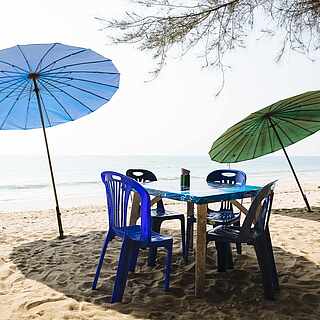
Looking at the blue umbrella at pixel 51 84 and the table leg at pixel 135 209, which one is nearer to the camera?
the table leg at pixel 135 209

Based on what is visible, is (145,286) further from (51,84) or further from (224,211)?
(51,84)

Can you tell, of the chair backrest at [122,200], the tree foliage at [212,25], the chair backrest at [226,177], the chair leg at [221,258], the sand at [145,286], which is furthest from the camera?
the tree foliage at [212,25]

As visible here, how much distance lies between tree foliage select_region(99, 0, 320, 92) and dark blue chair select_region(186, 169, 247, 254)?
1362 millimetres

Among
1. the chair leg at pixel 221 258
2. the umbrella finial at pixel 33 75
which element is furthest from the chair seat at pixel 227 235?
the umbrella finial at pixel 33 75

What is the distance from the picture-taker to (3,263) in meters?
3.26

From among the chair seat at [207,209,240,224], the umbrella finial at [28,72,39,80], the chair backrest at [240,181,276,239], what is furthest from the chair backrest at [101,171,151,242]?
the umbrella finial at [28,72,39,80]

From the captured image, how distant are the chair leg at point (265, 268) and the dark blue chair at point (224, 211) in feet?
2.30

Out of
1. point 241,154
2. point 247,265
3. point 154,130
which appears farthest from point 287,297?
point 154,130

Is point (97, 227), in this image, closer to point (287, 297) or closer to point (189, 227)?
point (189, 227)

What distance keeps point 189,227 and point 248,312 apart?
1.15m

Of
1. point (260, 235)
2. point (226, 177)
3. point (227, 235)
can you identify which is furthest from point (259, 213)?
point (226, 177)

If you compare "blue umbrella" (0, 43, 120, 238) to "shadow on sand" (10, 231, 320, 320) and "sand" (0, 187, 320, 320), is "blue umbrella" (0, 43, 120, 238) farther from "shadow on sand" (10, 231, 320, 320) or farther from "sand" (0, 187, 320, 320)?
"shadow on sand" (10, 231, 320, 320)

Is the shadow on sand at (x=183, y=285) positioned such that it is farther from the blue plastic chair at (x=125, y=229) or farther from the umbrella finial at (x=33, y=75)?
the umbrella finial at (x=33, y=75)

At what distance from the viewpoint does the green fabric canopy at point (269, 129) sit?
3.80 meters
